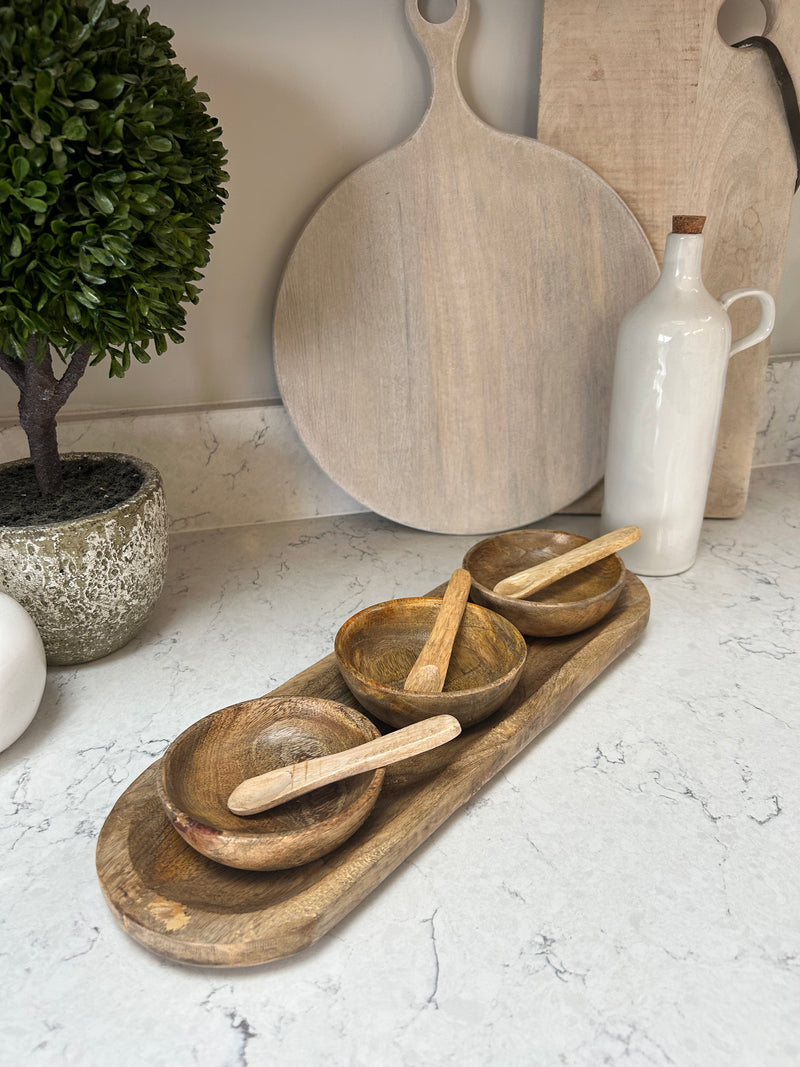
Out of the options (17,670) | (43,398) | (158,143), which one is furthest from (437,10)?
(17,670)

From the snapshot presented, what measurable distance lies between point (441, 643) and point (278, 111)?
645 millimetres

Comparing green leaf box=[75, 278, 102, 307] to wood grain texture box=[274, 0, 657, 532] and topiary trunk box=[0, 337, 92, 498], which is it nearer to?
topiary trunk box=[0, 337, 92, 498]

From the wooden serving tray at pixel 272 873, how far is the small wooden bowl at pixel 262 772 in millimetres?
21

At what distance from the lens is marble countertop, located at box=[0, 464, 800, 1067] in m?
0.46

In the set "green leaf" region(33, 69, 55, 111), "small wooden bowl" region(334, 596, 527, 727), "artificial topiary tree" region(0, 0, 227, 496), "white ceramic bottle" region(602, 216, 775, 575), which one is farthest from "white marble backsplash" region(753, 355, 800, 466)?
"green leaf" region(33, 69, 55, 111)

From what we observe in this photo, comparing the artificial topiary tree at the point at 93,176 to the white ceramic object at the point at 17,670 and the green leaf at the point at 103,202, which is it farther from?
the white ceramic object at the point at 17,670

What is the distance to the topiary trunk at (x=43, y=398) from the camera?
0.74 meters

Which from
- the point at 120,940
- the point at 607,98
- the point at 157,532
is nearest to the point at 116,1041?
the point at 120,940

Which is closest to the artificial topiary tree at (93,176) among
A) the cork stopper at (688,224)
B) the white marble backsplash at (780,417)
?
the cork stopper at (688,224)

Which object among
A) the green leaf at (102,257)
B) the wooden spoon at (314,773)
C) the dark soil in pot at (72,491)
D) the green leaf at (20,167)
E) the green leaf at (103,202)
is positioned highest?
the green leaf at (20,167)

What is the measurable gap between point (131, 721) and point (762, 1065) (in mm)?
531

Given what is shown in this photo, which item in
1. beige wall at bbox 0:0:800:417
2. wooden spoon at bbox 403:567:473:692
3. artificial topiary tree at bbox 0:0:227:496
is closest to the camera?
artificial topiary tree at bbox 0:0:227:496

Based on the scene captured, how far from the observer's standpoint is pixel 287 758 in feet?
2.00

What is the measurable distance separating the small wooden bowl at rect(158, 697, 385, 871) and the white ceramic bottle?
496mm
